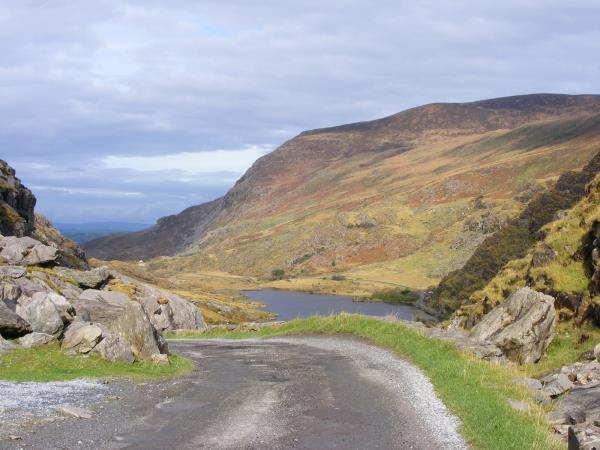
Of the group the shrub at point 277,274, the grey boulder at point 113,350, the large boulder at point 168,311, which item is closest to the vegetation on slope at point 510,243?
the large boulder at point 168,311

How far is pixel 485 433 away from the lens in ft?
41.5

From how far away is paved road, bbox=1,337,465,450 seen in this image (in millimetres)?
12102

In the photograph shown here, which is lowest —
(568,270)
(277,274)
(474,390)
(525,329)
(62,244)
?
(277,274)

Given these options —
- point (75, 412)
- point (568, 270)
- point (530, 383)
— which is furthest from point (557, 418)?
point (568, 270)

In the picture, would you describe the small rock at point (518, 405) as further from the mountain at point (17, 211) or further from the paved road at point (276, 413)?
the mountain at point (17, 211)

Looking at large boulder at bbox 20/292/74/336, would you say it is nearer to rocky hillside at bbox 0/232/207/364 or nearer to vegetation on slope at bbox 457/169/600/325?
rocky hillside at bbox 0/232/207/364

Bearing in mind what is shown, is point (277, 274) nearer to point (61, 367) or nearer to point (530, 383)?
point (61, 367)

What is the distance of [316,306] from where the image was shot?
110062 mm

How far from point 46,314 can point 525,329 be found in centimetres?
1768

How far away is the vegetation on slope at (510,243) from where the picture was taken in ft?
262

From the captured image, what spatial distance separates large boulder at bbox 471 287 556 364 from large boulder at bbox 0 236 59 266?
23198mm

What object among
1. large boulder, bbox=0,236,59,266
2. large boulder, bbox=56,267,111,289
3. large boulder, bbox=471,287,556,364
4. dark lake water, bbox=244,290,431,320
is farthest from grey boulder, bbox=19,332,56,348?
dark lake water, bbox=244,290,431,320

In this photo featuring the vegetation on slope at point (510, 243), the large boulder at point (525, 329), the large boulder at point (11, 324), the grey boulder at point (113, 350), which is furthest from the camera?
the vegetation on slope at point (510, 243)

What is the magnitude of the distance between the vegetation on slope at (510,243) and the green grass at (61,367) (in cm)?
6120
